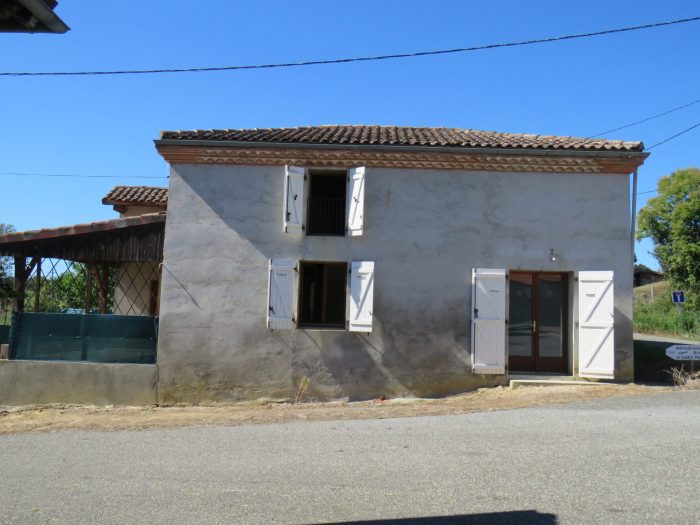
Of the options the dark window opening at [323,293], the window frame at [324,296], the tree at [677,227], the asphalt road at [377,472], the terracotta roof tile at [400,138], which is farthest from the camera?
the tree at [677,227]

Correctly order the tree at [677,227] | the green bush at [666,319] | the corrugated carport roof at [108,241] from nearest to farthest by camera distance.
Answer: the corrugated carport roof at [108,241] < the green bush at [666,319] < the tree at [677,227]

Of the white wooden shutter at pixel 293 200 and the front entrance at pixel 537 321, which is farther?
the front entrance at pixel 537 321

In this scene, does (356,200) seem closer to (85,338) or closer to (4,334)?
(85,338)

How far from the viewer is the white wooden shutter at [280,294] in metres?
11.5

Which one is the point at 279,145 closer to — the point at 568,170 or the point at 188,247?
the point at 188,247

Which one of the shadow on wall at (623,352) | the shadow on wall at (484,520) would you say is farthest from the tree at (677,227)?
the shadow on wall at (484,520)

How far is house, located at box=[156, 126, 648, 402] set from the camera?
37.6 feet

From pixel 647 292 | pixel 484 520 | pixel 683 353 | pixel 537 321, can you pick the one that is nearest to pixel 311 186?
pixel 537 321

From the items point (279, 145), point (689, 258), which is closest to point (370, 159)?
point (279, 145)

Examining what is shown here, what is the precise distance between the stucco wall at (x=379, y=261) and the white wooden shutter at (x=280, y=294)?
0.25 m

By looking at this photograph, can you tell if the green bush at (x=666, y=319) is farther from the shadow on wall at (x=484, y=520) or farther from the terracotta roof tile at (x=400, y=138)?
the shadow on wall at (x=484, y=520)

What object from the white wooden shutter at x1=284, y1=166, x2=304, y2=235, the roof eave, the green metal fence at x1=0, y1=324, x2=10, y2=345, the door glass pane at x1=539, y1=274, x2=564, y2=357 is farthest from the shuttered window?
the green metal fence at x1=0, y1=324, x2=10, y2=345

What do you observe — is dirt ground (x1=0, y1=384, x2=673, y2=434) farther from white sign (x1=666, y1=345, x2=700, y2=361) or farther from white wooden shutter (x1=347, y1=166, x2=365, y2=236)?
white wooden shutter (x1=347, y1=166, x2=365, y2=236)

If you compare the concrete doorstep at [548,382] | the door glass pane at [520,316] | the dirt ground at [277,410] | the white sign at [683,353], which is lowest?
the dirt ground at [277,410]
